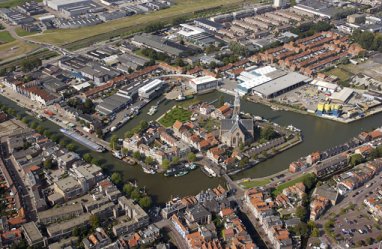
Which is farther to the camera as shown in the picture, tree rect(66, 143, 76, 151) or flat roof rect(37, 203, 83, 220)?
tree rect(66, 143, 76, 151)

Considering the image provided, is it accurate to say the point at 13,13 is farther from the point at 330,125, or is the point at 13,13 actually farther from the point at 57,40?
the point at 330,125

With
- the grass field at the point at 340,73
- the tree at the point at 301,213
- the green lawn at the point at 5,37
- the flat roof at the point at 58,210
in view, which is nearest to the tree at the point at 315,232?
the tree at the point at 301,213

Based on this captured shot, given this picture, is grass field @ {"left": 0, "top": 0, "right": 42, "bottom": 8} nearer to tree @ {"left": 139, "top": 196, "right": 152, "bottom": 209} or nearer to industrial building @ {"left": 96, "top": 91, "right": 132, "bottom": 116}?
industrial building @ {"left": 96, "top": 91, "right": 132, "bottom": 116}

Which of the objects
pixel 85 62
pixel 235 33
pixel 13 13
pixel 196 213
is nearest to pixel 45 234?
pixel 196 213

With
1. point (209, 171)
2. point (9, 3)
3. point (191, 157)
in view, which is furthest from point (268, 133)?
point (9, 3)

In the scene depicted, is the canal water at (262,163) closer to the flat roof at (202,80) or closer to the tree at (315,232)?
the flat roof at (202,80)

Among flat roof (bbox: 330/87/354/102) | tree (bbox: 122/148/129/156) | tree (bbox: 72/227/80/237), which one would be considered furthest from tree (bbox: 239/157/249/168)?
flat roof (bbox: 330/87/354/102)
